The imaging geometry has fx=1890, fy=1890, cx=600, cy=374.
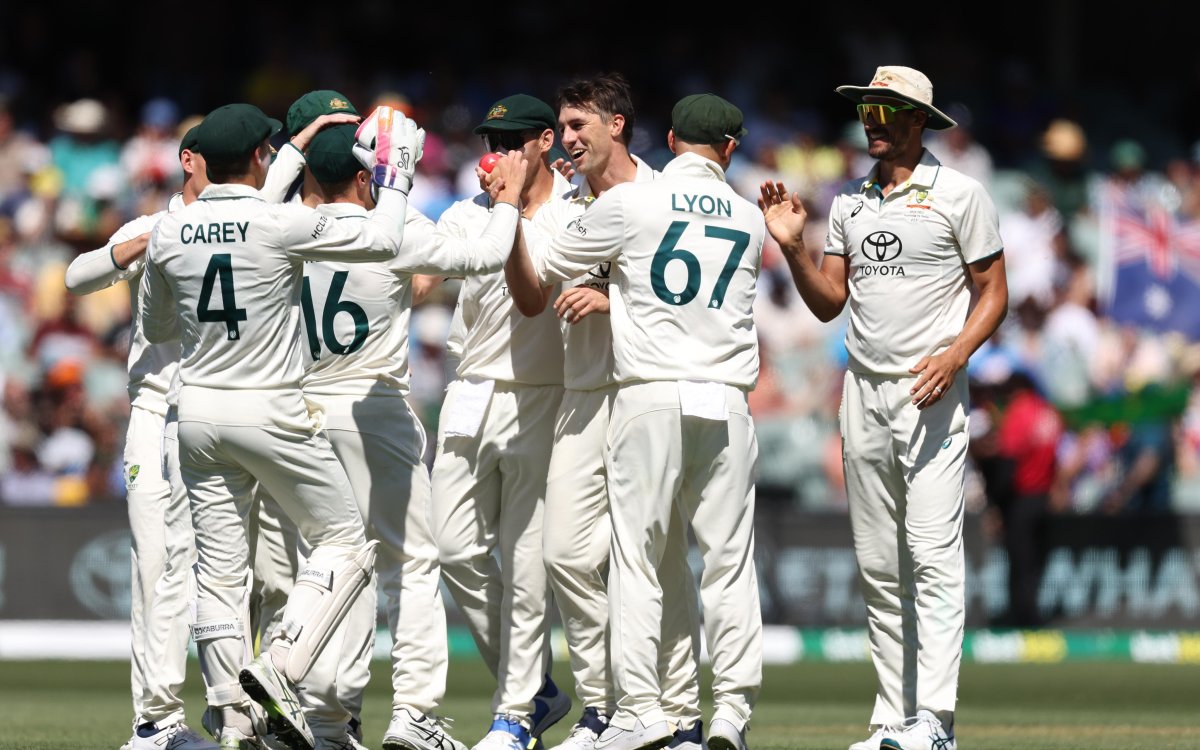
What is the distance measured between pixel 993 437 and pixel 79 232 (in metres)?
8.41

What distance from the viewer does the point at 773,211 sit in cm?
788

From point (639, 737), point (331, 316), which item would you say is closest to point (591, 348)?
point (331, 316)

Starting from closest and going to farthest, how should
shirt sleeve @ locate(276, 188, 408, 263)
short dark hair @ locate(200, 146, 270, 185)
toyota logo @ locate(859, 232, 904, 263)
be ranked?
shirt sleeve @ locate(276, 188, 408, 263)
short dark hair @ locate(200, 146, 270, 185)
toyota logo @ locate(859, 232, 904, 263)

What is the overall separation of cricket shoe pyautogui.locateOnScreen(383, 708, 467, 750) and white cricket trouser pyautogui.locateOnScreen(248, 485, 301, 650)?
745mm

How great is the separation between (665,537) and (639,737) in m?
0.79

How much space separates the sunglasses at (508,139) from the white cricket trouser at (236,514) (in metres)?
1.61

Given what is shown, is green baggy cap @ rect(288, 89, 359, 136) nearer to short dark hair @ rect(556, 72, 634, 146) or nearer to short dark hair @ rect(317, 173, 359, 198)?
short dark hair @ rect(317, 173, 359, 198)

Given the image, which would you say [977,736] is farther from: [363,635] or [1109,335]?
[1109,335]

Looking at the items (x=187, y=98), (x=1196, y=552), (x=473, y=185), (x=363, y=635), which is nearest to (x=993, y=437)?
(x=1196, y=552)

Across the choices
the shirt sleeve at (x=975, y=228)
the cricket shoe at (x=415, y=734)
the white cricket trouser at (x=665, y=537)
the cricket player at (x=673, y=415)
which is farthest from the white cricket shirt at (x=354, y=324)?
the shirt sleeve at (x=975, y=228)

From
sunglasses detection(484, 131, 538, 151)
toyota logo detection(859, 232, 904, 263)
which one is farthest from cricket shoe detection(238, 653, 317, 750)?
toyota logo detection(859, 232, 904, 263)

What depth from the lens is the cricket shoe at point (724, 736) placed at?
7129mm

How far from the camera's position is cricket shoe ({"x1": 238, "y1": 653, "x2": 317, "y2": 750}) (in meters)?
6.55

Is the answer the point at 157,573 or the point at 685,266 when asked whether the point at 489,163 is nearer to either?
the point at 685,266
